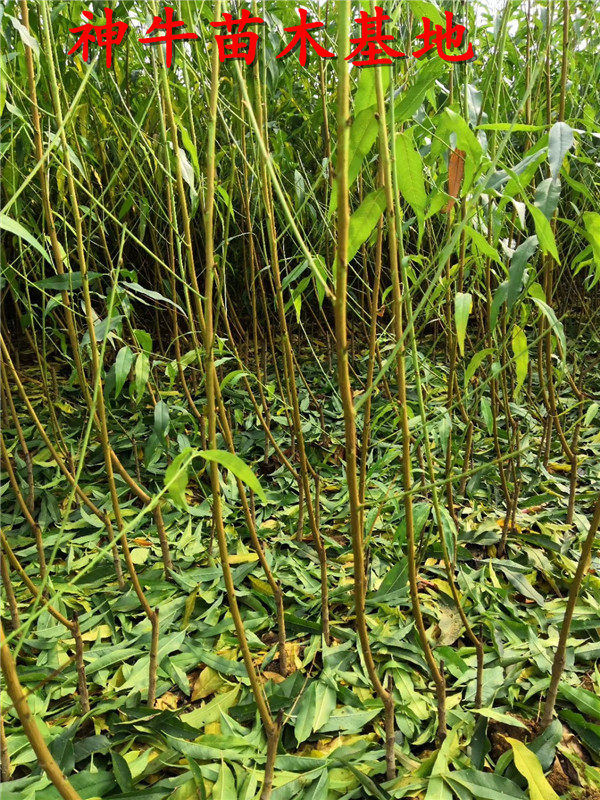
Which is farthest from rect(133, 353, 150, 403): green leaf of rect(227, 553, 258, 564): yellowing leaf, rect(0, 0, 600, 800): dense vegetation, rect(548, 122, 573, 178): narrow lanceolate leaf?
rect(548, 122, 573, 178): narrow lanceolate leaf

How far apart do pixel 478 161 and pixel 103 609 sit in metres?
0.93

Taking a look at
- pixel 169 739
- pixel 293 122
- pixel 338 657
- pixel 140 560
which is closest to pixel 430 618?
pixel 338 657

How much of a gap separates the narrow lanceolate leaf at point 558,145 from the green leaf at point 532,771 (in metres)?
0.65

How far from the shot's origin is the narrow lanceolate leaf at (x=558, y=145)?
0.46 meters

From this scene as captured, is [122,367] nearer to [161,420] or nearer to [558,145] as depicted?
[161,420]

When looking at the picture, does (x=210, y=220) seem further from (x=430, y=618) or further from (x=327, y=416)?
(x=327, y=416)

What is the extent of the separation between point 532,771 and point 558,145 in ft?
2.22

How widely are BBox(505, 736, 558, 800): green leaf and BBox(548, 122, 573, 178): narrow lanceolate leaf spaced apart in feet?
2.15

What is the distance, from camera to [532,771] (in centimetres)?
70

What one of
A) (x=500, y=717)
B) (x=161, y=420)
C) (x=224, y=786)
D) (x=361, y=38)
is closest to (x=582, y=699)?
(x=500, y=717)

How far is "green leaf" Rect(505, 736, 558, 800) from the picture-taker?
671mm

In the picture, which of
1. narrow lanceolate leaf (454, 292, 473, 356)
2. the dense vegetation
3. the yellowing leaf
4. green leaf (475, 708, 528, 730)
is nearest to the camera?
the dense vegetation

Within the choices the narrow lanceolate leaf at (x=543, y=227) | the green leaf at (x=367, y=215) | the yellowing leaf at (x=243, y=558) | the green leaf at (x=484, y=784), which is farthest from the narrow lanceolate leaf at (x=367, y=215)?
the yellowing leaf at (x=243, y=558)

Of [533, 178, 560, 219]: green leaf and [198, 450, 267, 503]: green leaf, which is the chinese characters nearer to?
[533, 178, 560, 219]: green leaf
